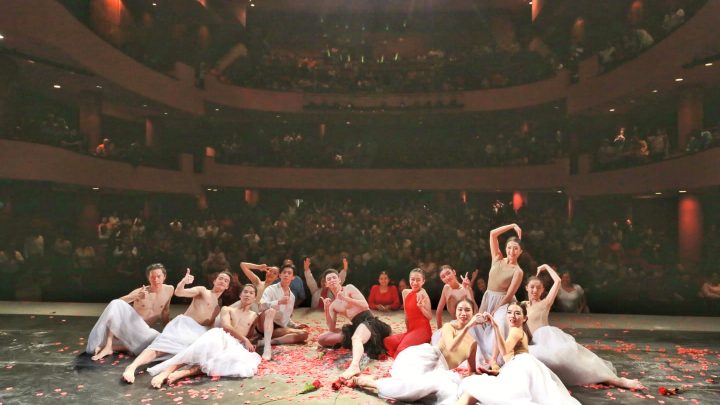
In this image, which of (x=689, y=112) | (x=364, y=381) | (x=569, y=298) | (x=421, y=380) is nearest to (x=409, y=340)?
(x=364, y=381)

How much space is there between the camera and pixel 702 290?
336 inches

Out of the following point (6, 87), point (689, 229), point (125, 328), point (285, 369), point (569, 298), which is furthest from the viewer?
point (6, 87)

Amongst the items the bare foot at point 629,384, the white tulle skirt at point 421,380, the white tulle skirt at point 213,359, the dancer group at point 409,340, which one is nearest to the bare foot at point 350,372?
the dancer group at point 409,340

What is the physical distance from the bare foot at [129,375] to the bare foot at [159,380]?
19 centimetres

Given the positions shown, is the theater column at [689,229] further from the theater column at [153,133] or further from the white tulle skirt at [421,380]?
the theater column at [153,133]

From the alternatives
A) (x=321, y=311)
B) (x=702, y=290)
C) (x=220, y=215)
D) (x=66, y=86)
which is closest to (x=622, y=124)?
(x=702, y=290)

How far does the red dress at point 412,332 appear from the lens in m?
5.20

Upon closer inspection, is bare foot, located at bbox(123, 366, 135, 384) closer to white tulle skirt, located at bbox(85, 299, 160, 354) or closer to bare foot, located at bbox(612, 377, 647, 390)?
white tulle skirt, located at bbox(85, 299, 160, 354)

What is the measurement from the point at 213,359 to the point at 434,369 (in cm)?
202

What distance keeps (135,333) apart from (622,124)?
31.9 ft

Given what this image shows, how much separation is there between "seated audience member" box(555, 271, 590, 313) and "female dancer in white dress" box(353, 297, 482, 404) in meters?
4.52

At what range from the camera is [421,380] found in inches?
162

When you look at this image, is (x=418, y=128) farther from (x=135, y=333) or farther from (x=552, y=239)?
(x=135, y=333)

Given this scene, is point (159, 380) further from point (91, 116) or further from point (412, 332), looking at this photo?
point (91, 116)
